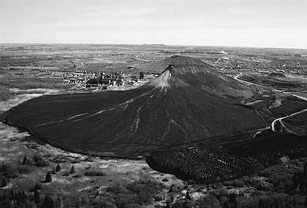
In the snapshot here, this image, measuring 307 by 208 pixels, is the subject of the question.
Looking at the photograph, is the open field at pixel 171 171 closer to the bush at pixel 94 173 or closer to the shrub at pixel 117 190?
the shrub at pixel 117 190

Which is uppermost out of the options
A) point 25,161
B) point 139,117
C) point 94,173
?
point 139,117

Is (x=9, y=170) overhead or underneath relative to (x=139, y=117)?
underneath

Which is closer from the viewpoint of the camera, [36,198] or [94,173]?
[36,198]

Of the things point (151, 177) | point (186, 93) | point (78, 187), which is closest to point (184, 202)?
point (151, 177)

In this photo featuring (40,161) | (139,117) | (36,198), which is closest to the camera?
(36,198)

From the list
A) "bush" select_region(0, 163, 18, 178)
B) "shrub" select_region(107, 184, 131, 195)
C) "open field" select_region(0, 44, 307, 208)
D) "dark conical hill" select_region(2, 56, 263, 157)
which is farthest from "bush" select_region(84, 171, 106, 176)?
"bush" select_region(0, 163, 18, 178)

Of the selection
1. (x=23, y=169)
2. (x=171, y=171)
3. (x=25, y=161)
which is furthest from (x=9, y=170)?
(x=171, y=171)

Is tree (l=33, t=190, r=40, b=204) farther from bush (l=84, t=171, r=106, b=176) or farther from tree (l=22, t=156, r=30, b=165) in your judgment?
tree (l=22, t=156, r=30, b=165)

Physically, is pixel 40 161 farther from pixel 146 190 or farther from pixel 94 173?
pixel 146 190

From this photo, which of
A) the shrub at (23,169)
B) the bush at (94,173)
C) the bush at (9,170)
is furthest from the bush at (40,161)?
the bush at (94,173)
